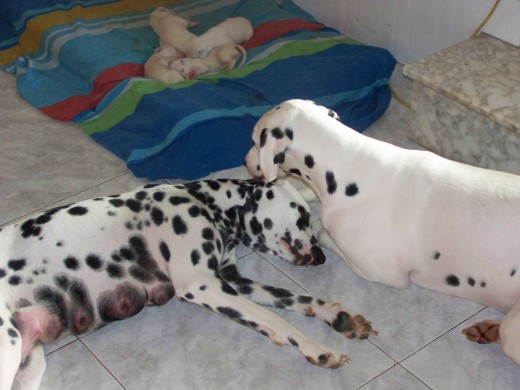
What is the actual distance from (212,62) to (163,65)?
0.35m

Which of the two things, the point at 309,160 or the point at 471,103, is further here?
the point at 471,103

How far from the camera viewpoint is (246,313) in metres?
3.27

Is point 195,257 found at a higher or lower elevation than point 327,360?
higher

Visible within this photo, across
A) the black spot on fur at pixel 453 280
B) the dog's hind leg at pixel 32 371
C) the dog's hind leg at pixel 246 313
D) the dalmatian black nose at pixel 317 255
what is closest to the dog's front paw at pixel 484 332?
the black spot on fur at pixel 453 280

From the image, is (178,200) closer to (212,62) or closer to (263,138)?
(263,138)

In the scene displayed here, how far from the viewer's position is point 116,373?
127 inches

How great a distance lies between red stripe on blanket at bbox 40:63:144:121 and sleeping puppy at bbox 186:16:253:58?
1.70ft

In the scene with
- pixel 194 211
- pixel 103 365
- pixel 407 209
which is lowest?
pixel 103 365

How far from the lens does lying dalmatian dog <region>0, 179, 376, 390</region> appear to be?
3160 mm

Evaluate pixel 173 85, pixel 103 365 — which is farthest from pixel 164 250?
pixel 173 85

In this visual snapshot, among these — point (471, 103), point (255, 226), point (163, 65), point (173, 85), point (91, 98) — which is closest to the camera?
point (255, 226)

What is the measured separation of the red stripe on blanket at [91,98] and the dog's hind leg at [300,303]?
6.32ft

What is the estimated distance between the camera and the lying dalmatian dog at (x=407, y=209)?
3049mm

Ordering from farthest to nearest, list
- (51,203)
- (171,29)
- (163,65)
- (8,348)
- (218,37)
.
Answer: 1. (171,29)
2. (218,37)
3. (163,65)
4. (51,203)
5. (8,348)
